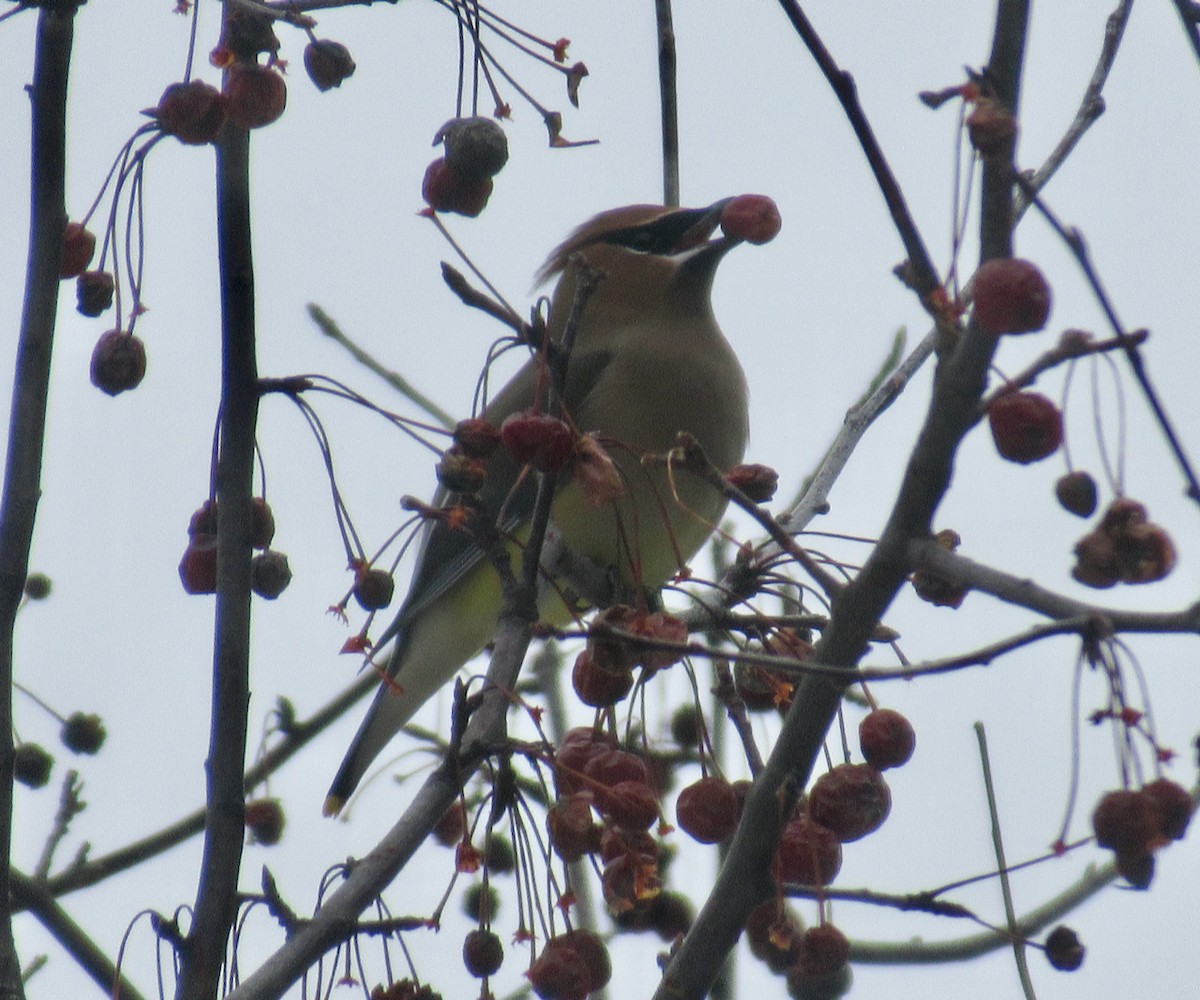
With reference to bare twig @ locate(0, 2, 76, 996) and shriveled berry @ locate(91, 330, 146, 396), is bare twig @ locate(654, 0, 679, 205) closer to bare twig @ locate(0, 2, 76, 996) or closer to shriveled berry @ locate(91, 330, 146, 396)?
shriveled berry @ locate(91, 330, 146, 396)

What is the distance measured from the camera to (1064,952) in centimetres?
204

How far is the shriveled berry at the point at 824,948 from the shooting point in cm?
217

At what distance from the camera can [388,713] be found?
4.02 meters

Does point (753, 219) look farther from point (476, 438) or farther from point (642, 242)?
point (642, 242)

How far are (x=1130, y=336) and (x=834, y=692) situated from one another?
0.56 m

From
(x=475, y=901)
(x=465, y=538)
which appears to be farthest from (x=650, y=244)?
(x=475, y=901)

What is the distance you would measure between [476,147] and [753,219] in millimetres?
545

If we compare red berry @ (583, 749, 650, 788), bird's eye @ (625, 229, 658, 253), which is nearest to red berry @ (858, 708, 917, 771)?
red berry @ (583, 749, 650, 788)

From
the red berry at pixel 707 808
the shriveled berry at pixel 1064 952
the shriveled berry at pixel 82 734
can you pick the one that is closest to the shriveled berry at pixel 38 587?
the shriveled berry at pixel 82 734

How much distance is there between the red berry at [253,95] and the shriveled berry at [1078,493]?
1228 millimetres

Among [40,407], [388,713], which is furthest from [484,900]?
[388,713]

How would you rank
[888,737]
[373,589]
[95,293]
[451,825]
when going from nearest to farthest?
[888,737], [373,589], [95,293], [451,825]

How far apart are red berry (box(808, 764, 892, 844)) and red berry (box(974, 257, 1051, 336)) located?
0.78 metres

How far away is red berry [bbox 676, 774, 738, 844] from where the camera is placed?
7.44 feet
